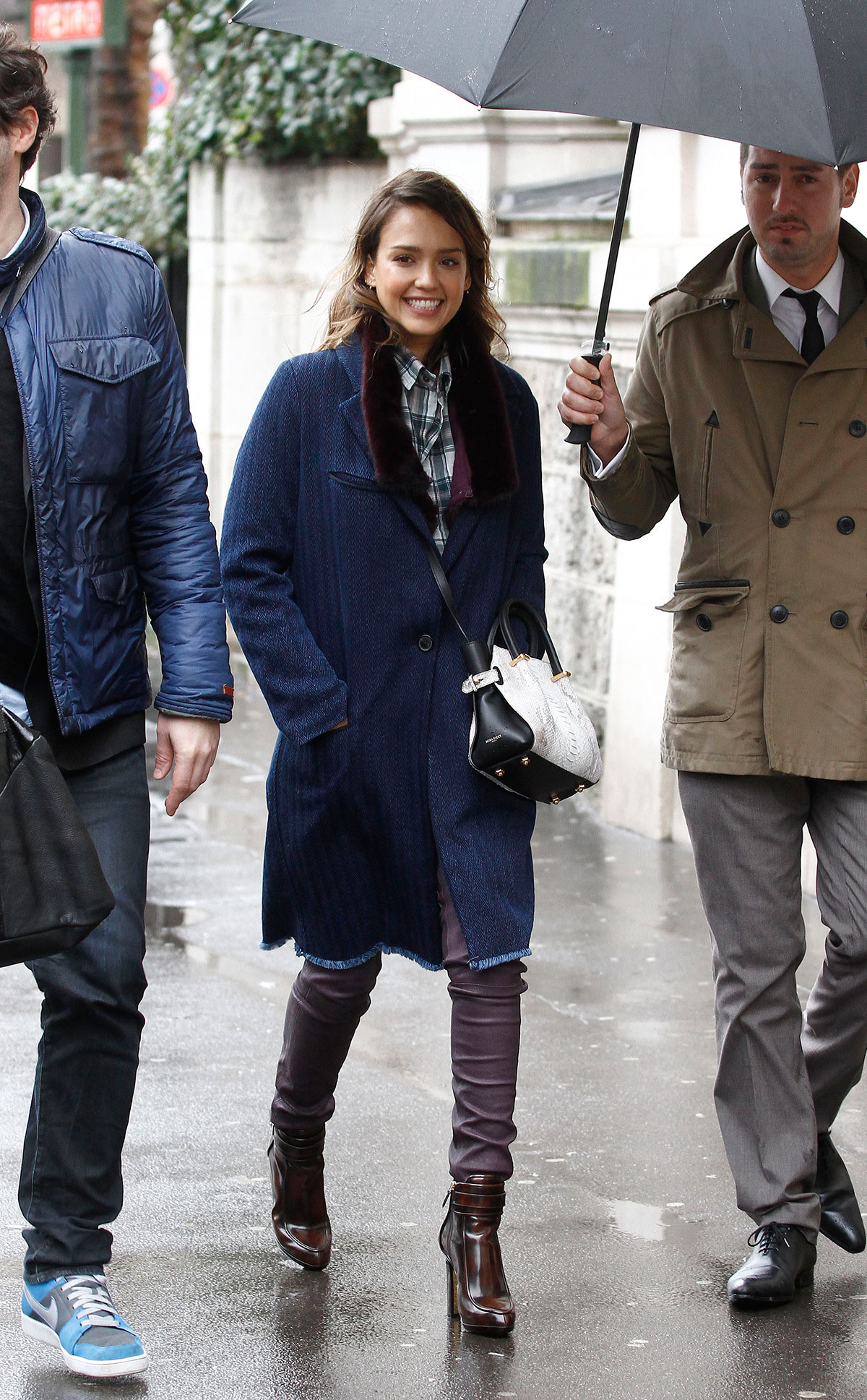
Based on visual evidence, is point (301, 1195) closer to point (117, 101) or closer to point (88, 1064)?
point (88, 1064)

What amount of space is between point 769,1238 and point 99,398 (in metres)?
1.95

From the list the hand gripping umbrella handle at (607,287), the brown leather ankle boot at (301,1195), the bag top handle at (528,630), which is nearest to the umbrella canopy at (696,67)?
the hand gripping umbrella handle at (607,287)

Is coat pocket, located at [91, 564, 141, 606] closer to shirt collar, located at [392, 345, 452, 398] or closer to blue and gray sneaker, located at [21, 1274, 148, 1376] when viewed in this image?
shirt collar, located at [392, 345, 452, 398]

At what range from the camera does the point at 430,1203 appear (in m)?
4.30

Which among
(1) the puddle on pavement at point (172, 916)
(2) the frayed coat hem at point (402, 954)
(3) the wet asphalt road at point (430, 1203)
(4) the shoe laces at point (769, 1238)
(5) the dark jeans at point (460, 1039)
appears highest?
(2) the frayed coat hem at point (402, 954)

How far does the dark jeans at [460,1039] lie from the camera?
148 inches

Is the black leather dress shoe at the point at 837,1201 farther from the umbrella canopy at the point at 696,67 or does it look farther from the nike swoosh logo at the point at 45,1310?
the umbrella canopy at the point at 696,67

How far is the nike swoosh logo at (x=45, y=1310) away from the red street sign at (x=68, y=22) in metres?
14.9

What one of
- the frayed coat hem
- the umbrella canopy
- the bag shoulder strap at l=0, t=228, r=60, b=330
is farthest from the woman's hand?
the umbrella canopy

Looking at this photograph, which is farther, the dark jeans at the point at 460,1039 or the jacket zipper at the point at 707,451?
the jacket zipper at the point at 707,451

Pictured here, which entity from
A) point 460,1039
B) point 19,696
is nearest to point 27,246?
point 19,696

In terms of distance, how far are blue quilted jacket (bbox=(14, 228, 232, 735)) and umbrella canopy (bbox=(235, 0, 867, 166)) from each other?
679 millimetres

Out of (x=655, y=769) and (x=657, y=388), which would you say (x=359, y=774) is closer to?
(x=657, y=388)

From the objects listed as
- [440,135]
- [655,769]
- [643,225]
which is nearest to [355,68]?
[440,135]
